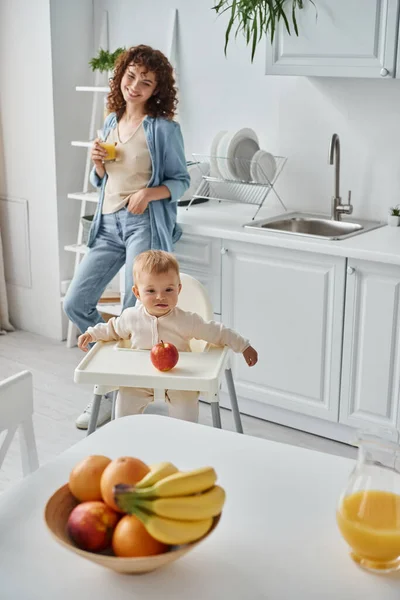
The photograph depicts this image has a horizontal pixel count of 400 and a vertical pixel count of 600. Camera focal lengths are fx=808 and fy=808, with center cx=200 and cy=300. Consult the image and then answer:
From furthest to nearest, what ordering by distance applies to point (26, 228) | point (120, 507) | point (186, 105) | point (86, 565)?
point (26, 228), point (186, 105), point (86, 565), point (120, 507)

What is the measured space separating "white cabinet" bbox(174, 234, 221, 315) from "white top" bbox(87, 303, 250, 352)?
1.01 m

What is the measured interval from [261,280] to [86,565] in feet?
6.89

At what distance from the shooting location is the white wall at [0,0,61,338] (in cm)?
405

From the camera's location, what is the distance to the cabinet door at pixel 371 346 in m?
2.89

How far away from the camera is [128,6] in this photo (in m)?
4.06

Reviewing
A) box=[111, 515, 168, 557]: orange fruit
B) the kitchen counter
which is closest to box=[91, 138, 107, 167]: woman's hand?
the kitchen counter

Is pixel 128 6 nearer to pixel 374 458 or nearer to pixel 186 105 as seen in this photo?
pixel 186 105

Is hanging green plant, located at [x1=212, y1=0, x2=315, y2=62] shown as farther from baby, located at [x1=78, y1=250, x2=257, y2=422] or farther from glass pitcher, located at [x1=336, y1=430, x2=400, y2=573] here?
glass pitcher, located at [x1=336, y1=430, x2=400, y2=573]

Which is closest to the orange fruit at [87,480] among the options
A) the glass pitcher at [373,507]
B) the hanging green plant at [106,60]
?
the glass pitcher at [373,507]

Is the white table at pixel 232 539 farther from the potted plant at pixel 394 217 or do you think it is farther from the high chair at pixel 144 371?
the potted plant at pixel 394 217

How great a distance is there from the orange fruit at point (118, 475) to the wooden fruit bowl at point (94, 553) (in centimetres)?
7

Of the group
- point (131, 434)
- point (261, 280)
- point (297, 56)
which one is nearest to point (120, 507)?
point (131, 434)

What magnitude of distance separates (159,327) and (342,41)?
139cm

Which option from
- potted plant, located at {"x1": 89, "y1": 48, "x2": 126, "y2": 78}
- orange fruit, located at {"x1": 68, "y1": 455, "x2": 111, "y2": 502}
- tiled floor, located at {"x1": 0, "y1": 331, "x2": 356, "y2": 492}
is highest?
potted plant, located at {"x1": 89, "y1": 48, "x2": 126, "y2": 78}
